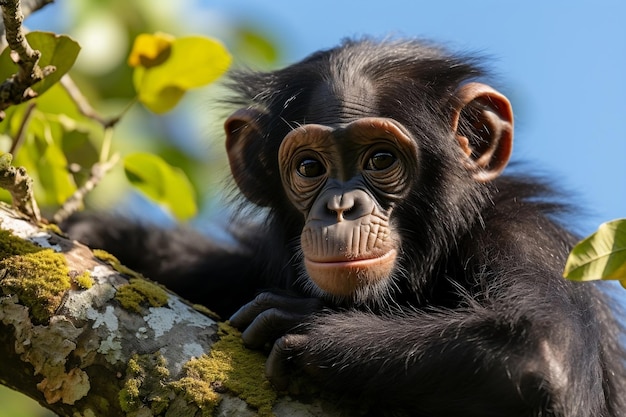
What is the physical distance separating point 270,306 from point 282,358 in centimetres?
53

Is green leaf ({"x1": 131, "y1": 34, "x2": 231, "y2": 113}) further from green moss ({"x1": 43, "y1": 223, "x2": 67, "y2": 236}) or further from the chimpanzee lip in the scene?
the chimpanzee lip

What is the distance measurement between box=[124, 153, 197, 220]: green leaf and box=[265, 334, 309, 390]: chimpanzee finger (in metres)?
2.10

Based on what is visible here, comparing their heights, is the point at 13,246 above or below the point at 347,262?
below

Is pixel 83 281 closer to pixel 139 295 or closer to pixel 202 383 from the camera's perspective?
pixel 139 295

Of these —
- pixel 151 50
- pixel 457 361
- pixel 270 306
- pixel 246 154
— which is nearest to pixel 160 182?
pixel 246 154

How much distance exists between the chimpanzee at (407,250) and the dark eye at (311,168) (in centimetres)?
1

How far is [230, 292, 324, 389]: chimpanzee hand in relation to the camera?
404 centimetres

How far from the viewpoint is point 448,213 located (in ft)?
17.9

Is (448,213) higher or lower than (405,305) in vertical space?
higher

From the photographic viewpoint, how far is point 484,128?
5648 mm

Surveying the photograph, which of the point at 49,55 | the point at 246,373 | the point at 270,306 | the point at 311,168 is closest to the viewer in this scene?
the point at 246,373

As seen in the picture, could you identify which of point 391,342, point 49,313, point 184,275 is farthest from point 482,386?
point 184,275

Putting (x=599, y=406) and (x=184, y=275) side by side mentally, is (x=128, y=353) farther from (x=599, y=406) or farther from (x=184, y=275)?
(x=184, y=275)

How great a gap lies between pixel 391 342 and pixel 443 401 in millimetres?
386
